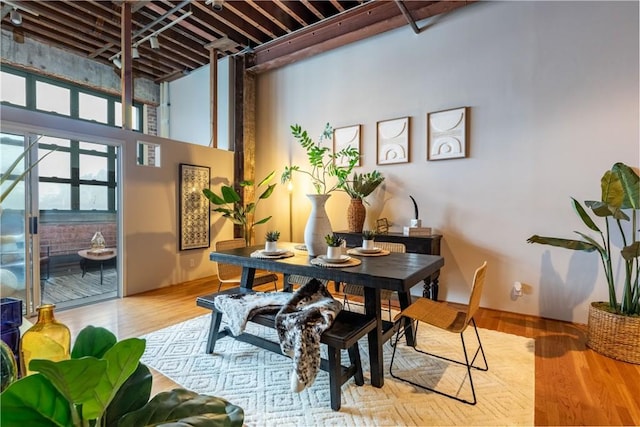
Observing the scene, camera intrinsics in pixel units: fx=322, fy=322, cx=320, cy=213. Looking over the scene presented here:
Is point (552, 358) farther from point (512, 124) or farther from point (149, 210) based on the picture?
point (149, 210)

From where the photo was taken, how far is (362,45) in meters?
4.63

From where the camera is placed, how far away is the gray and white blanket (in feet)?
6.24

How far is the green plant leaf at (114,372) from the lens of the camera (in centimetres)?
57

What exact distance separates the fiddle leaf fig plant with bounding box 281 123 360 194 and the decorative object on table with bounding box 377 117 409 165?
0.37m

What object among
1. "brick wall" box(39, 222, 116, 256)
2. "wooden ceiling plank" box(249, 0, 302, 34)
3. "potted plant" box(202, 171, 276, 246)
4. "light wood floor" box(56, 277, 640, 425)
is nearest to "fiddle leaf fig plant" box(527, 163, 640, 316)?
"light wood floor" box(56, 277, 640, 425)

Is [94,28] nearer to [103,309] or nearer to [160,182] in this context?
[160,182]

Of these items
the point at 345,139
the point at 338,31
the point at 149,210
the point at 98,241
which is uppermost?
the point at 338,31

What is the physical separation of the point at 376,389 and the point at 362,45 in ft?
14.3

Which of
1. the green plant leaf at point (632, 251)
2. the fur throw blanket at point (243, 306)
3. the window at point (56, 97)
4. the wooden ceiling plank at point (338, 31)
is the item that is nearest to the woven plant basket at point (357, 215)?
the fur throw blanket at point (243, 306)

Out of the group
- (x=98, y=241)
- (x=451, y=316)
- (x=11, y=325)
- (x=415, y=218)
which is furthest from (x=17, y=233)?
(x=415, y=218)

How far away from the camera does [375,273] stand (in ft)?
6.79

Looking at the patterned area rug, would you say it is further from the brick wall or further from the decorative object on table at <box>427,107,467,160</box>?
the decorative object on table at <box>427,107,467,160</box>

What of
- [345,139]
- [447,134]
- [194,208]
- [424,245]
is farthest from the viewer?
[194,208]

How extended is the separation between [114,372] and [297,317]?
1523 mm
